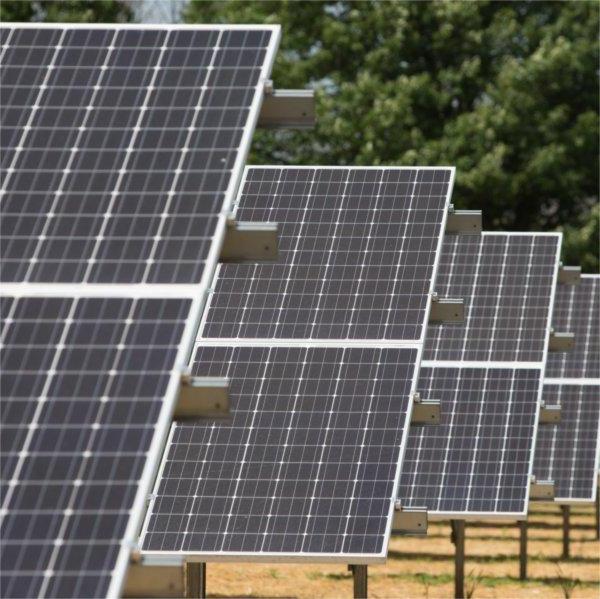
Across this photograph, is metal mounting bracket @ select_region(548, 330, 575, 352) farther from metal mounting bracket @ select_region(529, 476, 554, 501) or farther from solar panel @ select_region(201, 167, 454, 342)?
solar panel @ select_region(201, 167, 454, 342)

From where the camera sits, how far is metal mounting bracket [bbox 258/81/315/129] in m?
9.49

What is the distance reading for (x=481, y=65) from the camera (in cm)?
4941

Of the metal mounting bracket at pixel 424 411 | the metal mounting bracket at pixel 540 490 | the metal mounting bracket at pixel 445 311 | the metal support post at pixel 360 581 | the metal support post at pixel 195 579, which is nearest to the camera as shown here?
the metal mounting bracket at pixel 424 411

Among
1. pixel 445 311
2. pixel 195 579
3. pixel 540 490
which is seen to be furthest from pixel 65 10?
pixel 195 579

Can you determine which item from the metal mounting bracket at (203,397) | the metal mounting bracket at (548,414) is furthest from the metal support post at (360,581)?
the metal mounting bracket at (203,397)

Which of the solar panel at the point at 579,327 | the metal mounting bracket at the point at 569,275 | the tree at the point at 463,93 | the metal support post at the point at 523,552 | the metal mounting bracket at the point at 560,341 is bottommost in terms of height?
the tree at the point at 463,93

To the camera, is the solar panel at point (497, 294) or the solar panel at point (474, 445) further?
the solar panel at point (497, 294)

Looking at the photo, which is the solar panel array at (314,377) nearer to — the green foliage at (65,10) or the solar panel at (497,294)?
the solar panel at (497,294)

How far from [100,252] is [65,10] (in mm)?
37968

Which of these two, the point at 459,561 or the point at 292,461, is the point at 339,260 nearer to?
the point at 292,461

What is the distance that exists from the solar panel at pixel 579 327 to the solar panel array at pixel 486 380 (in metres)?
5.47

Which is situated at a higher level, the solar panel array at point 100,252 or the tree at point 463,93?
the solar panel array at point 100,252

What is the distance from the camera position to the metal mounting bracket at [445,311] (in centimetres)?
1570

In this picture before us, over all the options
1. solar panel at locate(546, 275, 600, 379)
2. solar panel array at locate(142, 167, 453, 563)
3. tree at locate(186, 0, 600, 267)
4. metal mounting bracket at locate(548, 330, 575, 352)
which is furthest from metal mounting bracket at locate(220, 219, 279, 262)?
tree at locate(186, 0, 600, 267)
